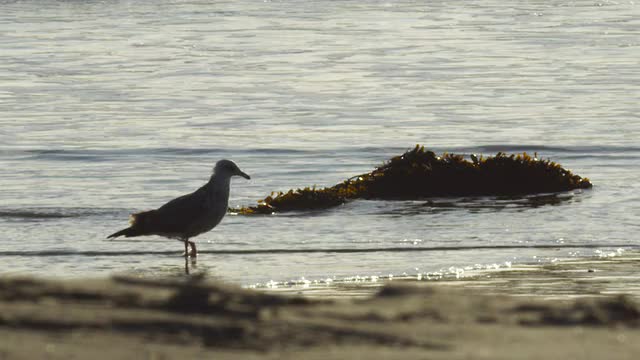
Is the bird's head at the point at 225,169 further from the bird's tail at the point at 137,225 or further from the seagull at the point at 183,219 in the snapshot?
the bird's tail at the point at 137,225

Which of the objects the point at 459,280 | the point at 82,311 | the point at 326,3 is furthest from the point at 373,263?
the point at 326,3

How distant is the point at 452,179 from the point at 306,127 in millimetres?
7083

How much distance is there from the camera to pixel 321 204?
14.7m

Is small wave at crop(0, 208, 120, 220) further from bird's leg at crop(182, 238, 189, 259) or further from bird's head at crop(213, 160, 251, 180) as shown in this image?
bird's leg at crop(182, 238, 189, 259)

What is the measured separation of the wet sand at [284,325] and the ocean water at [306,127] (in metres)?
4.45

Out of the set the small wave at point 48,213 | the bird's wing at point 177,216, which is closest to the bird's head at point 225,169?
the bird's wing at point 177,216

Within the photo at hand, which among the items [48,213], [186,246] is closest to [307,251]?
[186,246]

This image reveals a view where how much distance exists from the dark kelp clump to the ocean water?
0.32 m

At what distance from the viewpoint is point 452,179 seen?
15438mm

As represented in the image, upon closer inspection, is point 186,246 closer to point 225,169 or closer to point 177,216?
point 177,216

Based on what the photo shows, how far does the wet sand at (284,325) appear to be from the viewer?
5.14 metres

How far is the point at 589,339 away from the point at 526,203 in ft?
30.6

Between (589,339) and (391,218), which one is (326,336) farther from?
(391,218)

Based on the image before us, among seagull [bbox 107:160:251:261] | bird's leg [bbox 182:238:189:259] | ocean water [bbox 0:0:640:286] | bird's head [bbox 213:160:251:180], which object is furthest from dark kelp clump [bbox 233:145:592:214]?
bird's leg [bbox 182:238:189:259]
